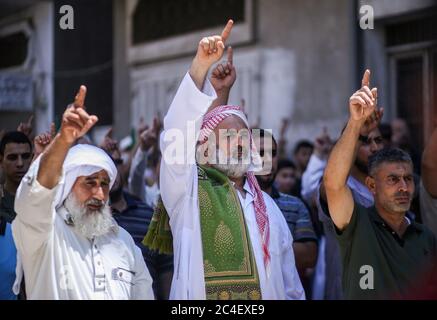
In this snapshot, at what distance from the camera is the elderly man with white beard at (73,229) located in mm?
3725

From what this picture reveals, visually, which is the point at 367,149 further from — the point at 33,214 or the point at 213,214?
the point at 33,214

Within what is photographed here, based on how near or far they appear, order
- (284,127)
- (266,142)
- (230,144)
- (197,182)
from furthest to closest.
A: (284,127), (266,142), (230,144), (197,182)

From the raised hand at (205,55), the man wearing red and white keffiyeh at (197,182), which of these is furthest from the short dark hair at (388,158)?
the raised hand at (205,55)

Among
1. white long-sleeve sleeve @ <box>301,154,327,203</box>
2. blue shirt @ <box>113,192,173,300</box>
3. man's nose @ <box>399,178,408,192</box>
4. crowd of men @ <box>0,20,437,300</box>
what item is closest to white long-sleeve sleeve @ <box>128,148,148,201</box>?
blue shirt @ <box>113,192,173,300</box>

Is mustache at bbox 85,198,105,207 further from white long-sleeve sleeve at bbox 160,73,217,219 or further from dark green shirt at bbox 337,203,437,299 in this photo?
dark green shirt at bbox 337,203,437,299

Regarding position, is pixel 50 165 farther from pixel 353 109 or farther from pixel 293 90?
pixel 293 90

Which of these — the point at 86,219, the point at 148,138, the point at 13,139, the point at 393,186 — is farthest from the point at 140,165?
the point at 86,219

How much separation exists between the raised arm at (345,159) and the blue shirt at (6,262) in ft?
5.65

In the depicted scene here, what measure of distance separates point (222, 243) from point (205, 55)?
34.8 inches

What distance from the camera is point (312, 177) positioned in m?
7.16

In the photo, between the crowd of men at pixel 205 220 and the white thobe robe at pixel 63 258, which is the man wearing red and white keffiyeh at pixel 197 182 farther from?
the white thobe robe at pixel 63 258

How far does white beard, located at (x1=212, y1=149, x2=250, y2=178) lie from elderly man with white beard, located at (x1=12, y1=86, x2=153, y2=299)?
1.87 feet

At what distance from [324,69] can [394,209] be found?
5.10m

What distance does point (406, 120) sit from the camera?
30.0 feet
